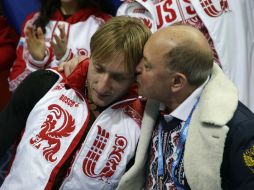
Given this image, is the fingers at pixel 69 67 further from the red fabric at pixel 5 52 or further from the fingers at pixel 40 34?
the red fabric at pixel 5 52

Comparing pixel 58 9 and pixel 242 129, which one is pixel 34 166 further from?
pixel 58 9

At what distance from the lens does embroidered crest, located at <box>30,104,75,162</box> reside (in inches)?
47.5

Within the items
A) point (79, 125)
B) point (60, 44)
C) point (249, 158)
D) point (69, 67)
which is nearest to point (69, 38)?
point (60, 44)

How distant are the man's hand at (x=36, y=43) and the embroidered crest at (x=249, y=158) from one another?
1.12 meters

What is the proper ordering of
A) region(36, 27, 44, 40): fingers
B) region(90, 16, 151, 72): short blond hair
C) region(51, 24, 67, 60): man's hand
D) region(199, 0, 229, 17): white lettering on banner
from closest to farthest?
region(90, 16, 151, 72): short blond hair → region(199, 0, 229, 17): white lettering on banner → region(51, 24, 67, 60): man's hand → region(36, 27, 44, 40): fingers

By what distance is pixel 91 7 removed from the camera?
192 centimetres

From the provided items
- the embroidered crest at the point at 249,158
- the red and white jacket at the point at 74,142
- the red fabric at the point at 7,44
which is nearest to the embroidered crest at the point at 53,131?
the red and white jacket at the point at 74,142

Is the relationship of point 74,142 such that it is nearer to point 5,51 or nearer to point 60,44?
point 60,44

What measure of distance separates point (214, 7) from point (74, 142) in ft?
2.73

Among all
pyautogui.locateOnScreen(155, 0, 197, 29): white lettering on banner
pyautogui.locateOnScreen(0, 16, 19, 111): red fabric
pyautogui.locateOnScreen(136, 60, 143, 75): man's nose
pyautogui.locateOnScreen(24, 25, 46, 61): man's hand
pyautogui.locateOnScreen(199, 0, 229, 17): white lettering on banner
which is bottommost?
pyautogui.locateOnScreen(0, 16, 19, 111): red fabric

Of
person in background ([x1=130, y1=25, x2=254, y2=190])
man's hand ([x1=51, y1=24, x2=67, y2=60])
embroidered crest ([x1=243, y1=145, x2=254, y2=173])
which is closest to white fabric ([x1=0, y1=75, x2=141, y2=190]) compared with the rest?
person in background ([x1=130, y1=25, x2=254, y2=190])

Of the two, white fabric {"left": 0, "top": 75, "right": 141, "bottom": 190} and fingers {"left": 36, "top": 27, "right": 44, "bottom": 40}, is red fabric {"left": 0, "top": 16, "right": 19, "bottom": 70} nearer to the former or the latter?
fingers {"left": 36, "top": 27, "right": 44, "bottom": 40}

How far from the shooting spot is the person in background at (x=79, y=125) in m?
1.18

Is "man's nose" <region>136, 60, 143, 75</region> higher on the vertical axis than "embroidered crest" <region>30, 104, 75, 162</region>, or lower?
higher
